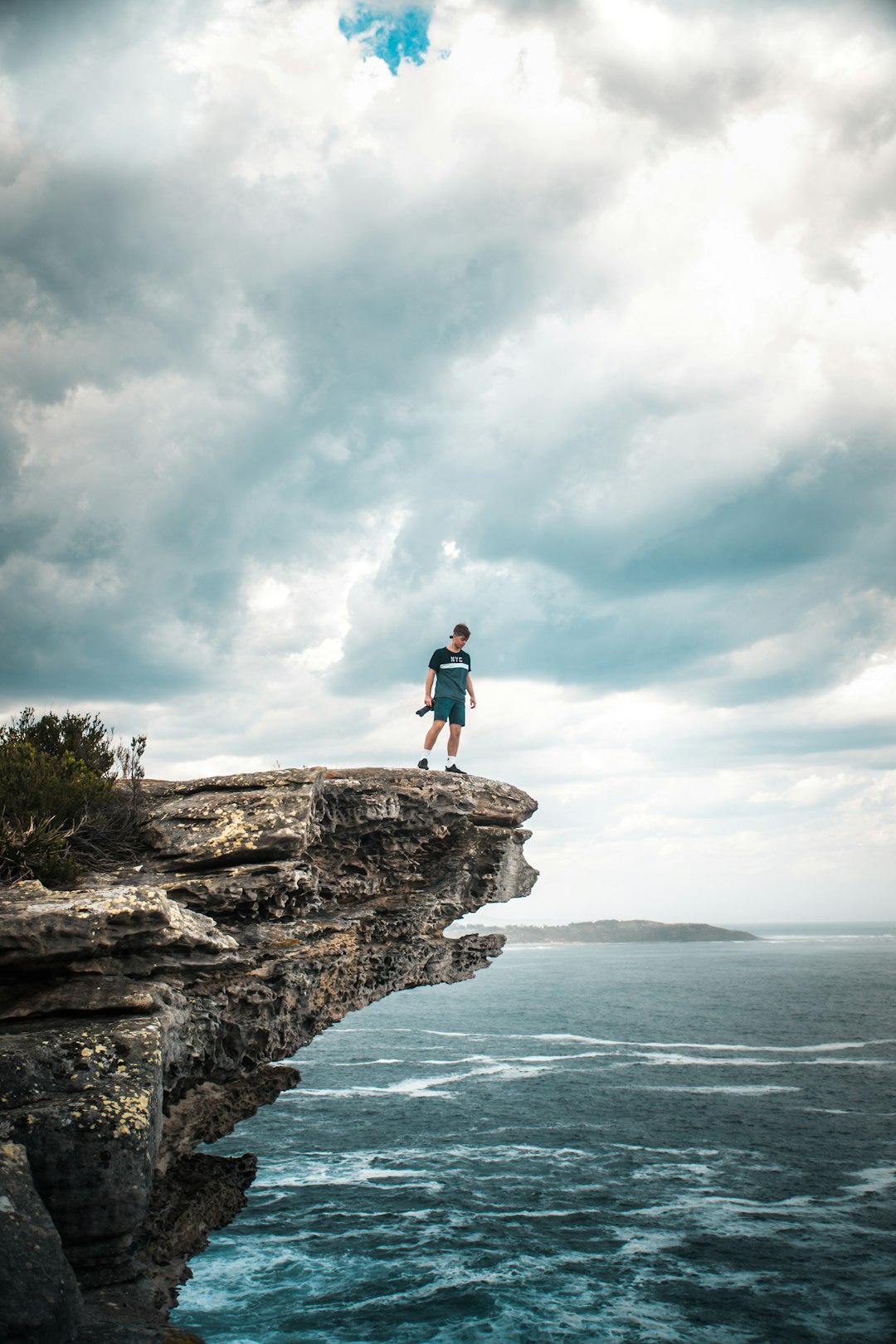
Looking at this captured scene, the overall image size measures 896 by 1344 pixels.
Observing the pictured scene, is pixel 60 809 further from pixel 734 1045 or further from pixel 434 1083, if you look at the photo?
pixel 734 1045

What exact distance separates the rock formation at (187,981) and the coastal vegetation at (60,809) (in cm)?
71

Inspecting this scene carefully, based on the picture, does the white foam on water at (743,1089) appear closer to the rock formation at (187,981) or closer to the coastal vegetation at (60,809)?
the rock formation at (187,981)

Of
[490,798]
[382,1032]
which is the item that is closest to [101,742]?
[490,798]

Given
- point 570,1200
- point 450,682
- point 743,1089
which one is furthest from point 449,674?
point 743,1089

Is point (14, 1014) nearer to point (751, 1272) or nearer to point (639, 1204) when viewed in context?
point (751, 1272)

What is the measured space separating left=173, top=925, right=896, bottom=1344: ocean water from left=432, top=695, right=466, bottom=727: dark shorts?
1646 centimetres

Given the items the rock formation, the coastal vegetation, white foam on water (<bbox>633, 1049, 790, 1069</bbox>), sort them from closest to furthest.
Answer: the rock formation
the coastal vegetation
white foam on water (<bbox>633, 1049, 790, 1069</bbox>)

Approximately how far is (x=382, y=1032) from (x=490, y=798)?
243 feet

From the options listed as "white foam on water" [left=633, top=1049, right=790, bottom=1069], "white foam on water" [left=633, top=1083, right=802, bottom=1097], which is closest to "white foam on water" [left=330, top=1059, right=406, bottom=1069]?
"white foam on water" [left=633, top=1049, right=790, bottom=1069]

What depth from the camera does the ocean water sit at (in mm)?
21781

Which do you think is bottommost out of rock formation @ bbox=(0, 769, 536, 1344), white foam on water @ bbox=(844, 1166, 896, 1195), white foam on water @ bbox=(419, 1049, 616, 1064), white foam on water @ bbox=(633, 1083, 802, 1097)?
white foam on water @ bbox=(419, 1049, 616, 1064)

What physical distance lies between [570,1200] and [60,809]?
27351mm

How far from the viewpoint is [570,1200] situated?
30766mm

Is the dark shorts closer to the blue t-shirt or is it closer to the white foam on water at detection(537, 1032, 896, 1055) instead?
the blue t-shirt
